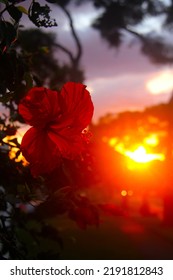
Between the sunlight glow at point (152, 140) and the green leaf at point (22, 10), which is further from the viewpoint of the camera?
the sunlight glow at point (152, 140)

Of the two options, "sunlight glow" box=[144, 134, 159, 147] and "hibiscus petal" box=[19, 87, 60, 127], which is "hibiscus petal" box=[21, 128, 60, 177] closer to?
"hibiscus petal" box=[19, 87, 60, 127]

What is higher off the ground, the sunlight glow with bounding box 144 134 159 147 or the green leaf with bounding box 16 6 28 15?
the sunlight glow with bounding box 144 134 159 147

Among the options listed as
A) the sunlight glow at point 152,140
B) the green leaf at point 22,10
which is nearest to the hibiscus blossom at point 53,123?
the green leaf at point 22,10

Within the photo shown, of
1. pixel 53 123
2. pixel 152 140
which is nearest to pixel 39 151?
pixel 53 123

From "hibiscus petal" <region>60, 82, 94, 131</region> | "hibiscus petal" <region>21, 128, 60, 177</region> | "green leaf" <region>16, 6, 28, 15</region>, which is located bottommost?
"hibiscus petal" <region>21, 128, 60, 177</region>

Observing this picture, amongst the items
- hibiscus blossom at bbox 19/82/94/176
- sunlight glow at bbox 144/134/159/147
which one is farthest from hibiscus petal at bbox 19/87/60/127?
sunlight glow at bbox 144/134/159/147

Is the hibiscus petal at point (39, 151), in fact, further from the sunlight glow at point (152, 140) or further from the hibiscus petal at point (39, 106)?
the sunlight glow at point (152, 140)

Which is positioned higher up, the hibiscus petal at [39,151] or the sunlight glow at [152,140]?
the sunlight glow at [152,140]
